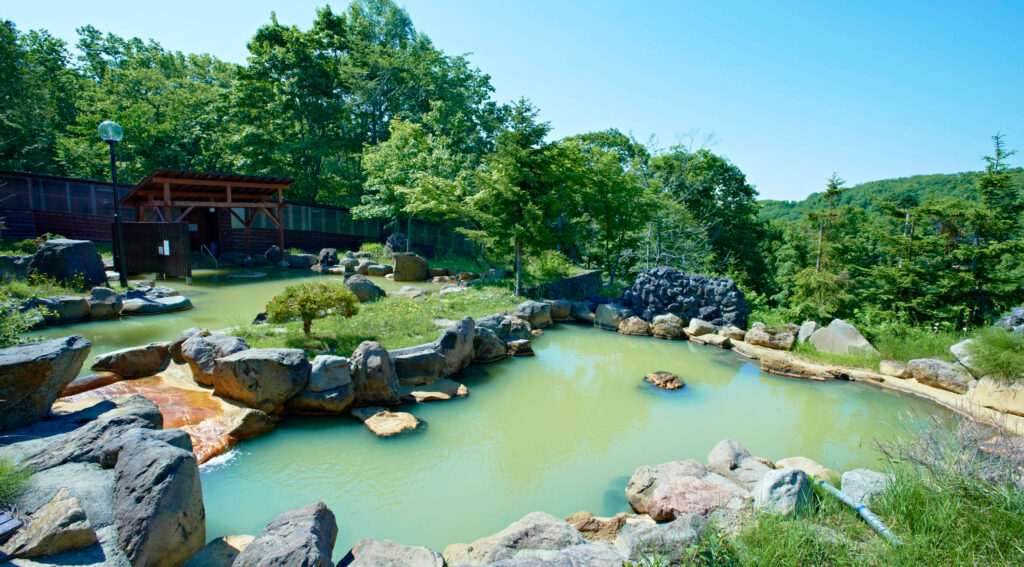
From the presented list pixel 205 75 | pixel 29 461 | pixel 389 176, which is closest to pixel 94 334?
pixel 29 461

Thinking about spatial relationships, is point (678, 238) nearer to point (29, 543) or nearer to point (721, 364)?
point (721, 364)

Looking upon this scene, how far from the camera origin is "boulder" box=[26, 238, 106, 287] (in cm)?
1179

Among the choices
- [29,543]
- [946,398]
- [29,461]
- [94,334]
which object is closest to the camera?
[29,543]

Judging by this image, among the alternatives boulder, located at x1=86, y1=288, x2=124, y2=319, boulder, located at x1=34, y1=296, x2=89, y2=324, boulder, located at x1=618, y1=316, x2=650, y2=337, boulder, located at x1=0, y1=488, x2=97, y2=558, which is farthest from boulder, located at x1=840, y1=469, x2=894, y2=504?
boulder, located at x1=86, y1=288, x2=124, y2=319

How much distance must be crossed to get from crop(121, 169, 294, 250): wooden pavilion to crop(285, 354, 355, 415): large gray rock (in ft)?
A: 43.5

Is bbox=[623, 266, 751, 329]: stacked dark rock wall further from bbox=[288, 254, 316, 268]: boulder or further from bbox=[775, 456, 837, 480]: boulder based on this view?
bbox=[288, 254, 316, 268]: boulder

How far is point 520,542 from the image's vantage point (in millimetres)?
3984

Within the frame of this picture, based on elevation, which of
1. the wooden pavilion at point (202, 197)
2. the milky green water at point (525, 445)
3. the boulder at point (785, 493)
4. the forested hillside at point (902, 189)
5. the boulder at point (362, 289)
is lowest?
the milky green water at point (525, 445)

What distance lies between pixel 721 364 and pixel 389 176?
650 inches

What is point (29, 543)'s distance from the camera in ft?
9.81

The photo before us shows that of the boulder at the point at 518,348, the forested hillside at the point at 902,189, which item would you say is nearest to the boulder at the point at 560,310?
the boulder at the point at 518,348

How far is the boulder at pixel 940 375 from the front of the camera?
873 centimetres

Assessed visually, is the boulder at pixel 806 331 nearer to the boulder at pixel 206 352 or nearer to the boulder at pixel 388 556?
the boulder at pixel 388 556

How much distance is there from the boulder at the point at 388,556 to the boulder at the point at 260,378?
354cm
